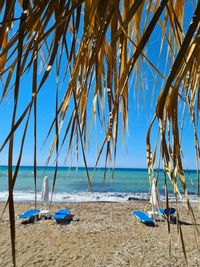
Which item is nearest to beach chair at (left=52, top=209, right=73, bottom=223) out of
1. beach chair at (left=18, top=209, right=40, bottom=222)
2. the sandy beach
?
the sandy beach

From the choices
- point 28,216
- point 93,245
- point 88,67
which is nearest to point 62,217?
point 28,216

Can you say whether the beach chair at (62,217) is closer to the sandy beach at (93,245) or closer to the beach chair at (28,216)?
the sandy beach at (93,245)

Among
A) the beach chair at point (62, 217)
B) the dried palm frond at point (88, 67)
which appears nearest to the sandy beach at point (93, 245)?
the beach chair at point (62, 217)

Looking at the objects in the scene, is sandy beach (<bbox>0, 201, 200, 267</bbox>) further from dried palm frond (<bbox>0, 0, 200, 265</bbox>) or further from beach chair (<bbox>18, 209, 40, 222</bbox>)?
dried palm frond (<bbox>0, 0, 200, 265</bbox>)

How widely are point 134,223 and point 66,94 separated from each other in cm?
930

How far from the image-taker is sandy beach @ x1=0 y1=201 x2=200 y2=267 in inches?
213

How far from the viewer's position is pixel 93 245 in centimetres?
645

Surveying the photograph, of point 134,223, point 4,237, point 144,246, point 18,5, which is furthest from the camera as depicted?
point 134,223

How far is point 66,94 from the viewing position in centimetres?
58

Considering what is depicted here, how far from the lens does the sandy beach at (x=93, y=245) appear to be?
5398mm

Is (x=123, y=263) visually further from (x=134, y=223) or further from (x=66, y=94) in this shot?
(x=66, y=94)

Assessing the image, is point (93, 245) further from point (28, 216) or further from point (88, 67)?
point (88, 67)

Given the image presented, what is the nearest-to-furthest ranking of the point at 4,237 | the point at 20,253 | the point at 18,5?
the point at 18,5, the point at 20,253, the point at 4,237

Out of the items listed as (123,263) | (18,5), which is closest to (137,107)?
(18,5)
